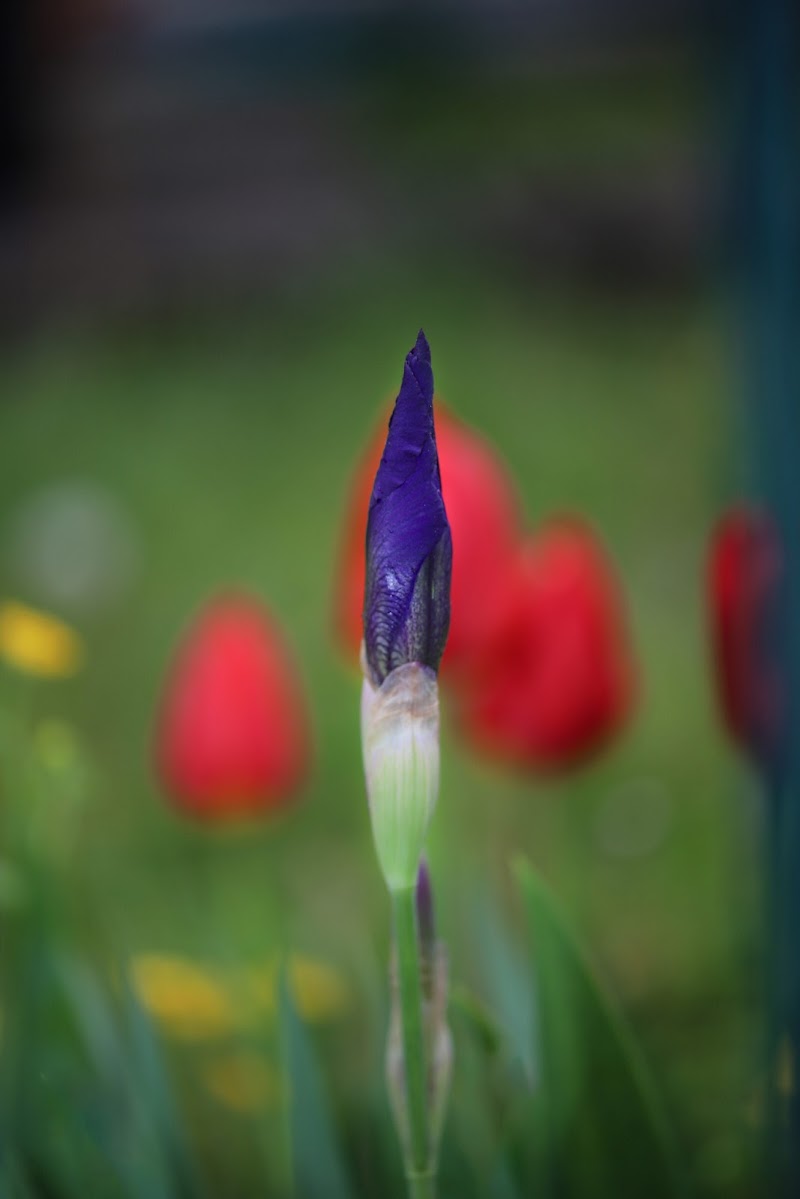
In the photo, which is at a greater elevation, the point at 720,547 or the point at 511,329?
the point at 511,329

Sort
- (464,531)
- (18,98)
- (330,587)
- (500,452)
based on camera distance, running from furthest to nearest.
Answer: (18,98) < (500,452) < (330,587) < (464,531)

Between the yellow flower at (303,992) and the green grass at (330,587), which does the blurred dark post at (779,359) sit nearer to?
the green grass at (330,587)

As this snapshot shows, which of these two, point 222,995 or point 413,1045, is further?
point 222,995

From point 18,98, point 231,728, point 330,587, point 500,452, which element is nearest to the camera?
point 231,728

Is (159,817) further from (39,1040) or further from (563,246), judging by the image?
(563,246)

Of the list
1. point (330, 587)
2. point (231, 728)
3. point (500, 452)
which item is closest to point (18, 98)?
point (500, 452)

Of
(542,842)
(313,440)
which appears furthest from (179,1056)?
(313,440)

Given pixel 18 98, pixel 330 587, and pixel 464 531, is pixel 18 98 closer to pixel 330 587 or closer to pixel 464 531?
pixel 330 587
